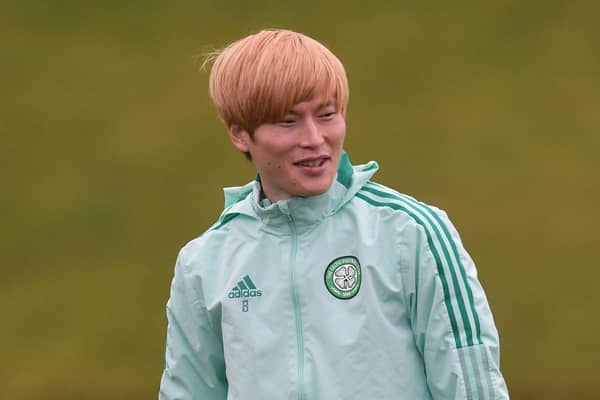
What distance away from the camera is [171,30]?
31.0 ft

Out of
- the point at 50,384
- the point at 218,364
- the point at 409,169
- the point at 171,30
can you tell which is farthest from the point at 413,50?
the point at 218,364

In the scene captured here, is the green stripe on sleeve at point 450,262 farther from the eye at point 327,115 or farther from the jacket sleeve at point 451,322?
the eye at point 327,115

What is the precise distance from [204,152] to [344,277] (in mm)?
5760

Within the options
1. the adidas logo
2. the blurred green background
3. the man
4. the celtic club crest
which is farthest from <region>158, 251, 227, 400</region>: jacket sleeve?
the blurred green background

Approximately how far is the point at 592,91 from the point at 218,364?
5.84 m

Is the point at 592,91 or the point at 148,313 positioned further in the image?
the point at 592,91

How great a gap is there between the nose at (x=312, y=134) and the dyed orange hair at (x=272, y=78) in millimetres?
55

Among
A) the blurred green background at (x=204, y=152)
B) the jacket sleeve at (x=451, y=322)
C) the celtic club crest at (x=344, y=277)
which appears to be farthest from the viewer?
the blurred green background at (x=204, y=152)

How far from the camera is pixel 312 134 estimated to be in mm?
3115

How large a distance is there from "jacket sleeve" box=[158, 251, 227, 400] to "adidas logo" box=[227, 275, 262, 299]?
0.36 feet

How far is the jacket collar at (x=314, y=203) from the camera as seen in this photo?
3.17 meters

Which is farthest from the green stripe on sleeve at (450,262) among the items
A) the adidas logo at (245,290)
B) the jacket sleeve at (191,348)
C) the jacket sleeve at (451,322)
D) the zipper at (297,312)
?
the jacket sleeve at (191,348)

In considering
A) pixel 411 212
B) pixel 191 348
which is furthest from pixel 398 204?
pixel 191 348

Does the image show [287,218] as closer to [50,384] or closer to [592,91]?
[50,384]
